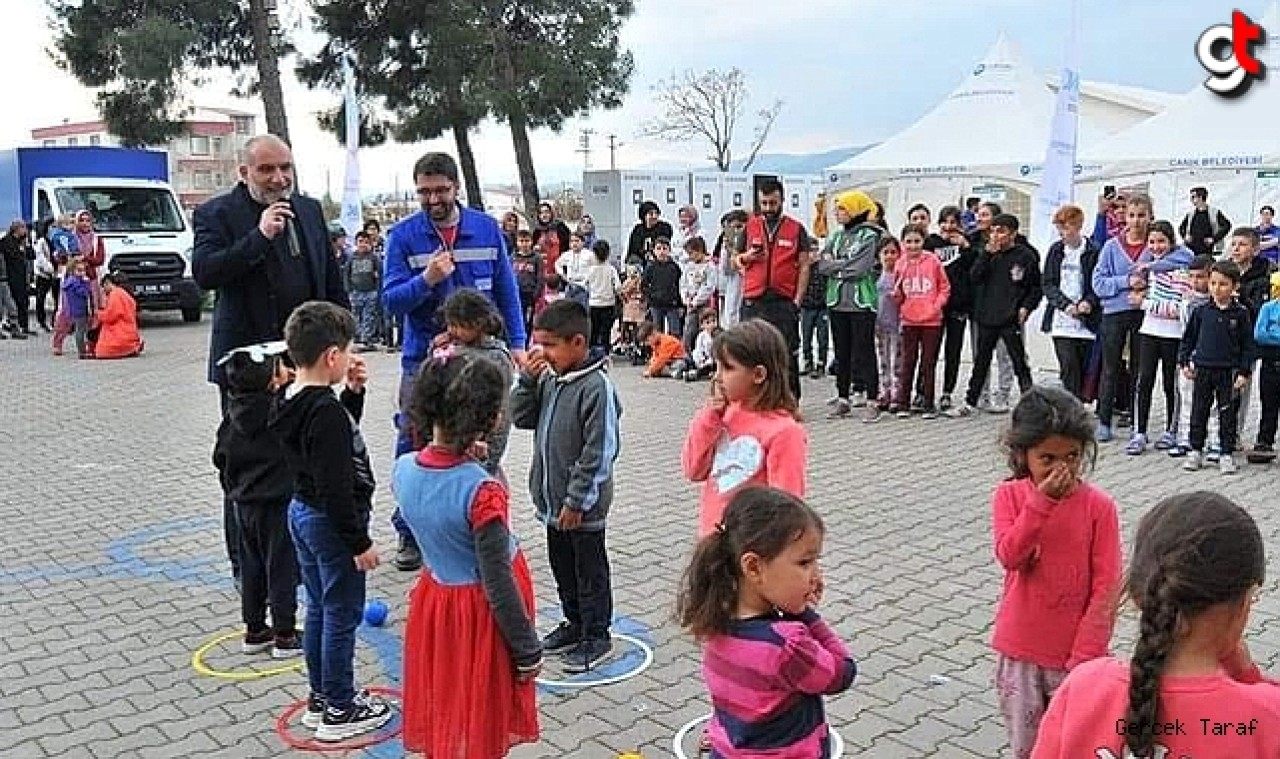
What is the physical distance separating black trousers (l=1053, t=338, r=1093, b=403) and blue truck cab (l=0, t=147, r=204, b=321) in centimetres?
1417

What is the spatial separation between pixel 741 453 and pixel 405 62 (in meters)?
23.6

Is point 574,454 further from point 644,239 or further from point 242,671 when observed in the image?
point 644,239


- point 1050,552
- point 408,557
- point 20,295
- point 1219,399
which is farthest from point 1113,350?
point 20,295

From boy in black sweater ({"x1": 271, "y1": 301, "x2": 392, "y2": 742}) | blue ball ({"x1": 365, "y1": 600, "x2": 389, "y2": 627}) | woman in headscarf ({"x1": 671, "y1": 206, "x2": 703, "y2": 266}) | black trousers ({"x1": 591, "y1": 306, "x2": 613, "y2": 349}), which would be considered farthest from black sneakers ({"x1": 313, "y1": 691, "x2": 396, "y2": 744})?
woman in headscarf ({"x1": 671, "y1": 206, "x2": 703, "y2": 266})

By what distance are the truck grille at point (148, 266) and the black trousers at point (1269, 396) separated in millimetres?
16117

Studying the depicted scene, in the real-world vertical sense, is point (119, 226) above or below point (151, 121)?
below

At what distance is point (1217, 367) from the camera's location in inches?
305

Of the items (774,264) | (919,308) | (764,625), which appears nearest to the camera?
(764,625)

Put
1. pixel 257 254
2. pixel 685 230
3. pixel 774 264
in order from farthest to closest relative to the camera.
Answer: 1. pixel 685 230
2. pixel 774 264
3. pixel 257 254

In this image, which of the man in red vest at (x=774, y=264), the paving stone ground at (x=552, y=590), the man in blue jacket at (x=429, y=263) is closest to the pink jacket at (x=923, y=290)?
the paving stone ground at (x=552, y=590)

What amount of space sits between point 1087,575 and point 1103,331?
6104 millimetres

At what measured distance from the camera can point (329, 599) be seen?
154 inches

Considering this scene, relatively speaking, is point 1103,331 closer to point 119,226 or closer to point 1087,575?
point 1087,575

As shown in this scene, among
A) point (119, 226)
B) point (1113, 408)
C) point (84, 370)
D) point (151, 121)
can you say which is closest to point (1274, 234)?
point (1113, 408)
